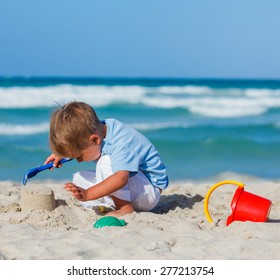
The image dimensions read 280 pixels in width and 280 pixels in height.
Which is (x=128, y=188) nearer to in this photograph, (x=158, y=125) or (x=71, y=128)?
(x=71, y=128)

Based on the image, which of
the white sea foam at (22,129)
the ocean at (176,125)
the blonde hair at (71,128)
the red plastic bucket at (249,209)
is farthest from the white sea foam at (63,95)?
the red plastic bucket at (249,209)

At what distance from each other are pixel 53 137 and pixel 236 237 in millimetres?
1302

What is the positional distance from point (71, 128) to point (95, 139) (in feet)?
0.68

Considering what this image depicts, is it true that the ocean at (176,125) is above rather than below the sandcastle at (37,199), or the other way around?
below

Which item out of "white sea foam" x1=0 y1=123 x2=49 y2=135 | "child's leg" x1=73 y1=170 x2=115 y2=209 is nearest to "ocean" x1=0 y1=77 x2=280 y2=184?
"white sea foam" x1=0 y1=123 x2=49 y2=135

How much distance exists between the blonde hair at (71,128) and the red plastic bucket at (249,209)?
1.02m

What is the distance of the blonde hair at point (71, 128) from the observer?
3.56 m

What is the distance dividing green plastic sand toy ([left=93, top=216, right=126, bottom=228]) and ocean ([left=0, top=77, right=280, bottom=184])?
862mm

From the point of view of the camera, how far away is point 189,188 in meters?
5.04

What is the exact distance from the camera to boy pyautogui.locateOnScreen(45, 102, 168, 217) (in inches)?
140

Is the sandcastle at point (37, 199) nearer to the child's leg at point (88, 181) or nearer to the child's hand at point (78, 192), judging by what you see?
the child's leg at point (88, 181)
